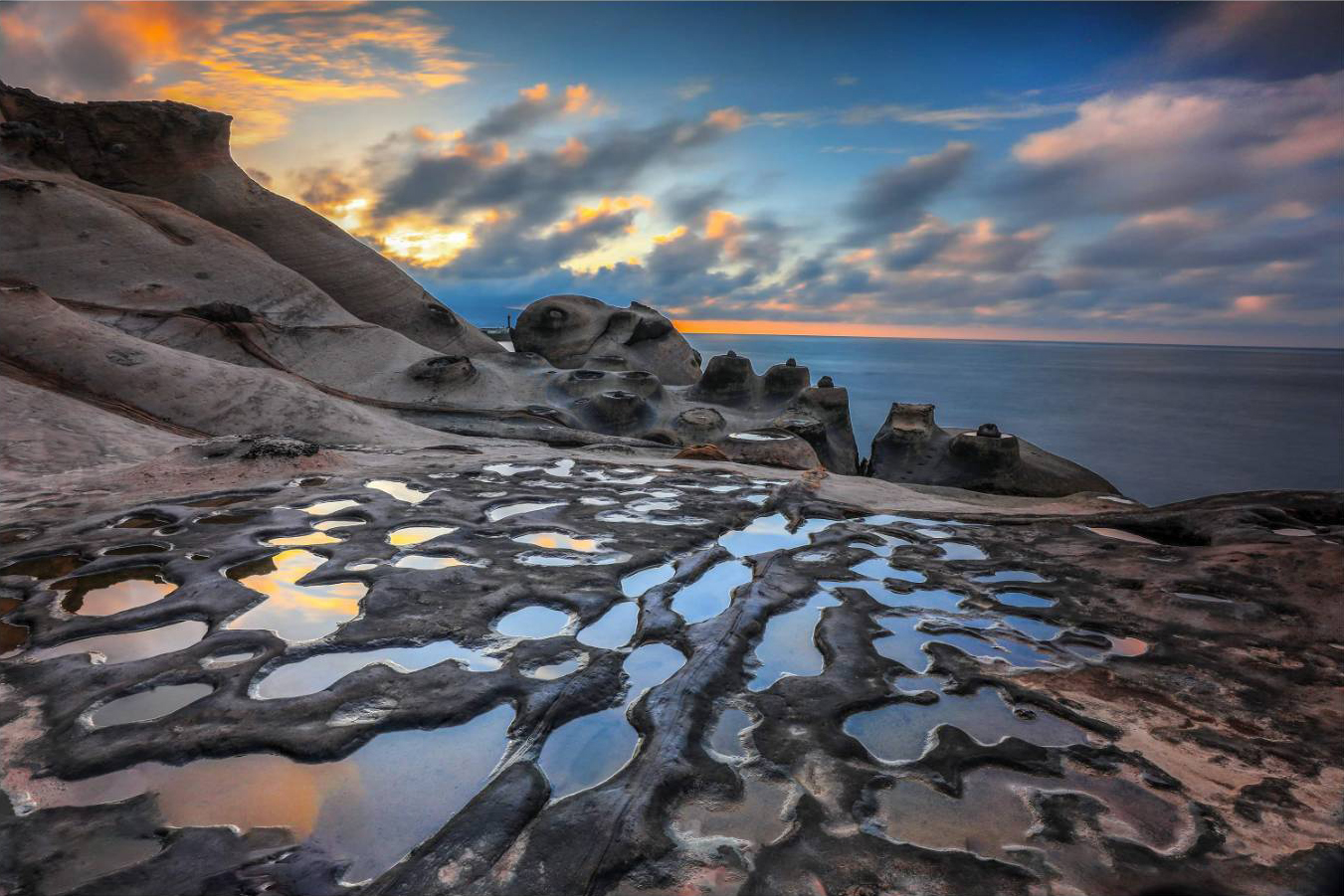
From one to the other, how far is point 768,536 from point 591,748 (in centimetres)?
224

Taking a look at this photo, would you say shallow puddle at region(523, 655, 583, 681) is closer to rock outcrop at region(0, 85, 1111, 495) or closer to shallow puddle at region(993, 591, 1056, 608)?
shallow puddle at region(993, 591, 1056, 608)

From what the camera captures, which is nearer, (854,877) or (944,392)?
(854,877)

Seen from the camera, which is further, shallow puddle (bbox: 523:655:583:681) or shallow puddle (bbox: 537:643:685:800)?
shallow puddle (bbox: 523:655:583:681)

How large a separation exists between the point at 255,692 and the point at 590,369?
11001mm

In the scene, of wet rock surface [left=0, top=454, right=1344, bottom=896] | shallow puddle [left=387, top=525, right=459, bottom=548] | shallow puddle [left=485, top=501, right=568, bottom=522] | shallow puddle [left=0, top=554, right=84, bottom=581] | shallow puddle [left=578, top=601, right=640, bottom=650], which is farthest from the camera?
shallow puddle [left=485, top=501, right=568, bottom=522]

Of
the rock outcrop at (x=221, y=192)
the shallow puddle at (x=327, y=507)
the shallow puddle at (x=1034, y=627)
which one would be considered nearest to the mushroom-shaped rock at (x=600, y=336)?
the rock outcrop at (x=221, y=192)

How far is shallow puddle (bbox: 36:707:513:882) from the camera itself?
1451mm

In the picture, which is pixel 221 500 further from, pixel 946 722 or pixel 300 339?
pixel 300 339

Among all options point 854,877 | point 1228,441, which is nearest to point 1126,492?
point 1228,441

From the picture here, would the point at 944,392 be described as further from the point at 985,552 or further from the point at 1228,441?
the point at 985,552

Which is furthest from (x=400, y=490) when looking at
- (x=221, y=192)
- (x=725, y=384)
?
(x=221, y=192)

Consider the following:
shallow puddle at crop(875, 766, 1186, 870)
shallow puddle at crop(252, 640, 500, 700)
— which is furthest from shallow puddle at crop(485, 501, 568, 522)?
shallow puddle at crop(875, 766, 1186, 870)

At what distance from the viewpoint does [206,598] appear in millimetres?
2625

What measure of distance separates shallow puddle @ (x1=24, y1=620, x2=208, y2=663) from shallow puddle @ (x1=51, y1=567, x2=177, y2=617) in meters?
0.24
